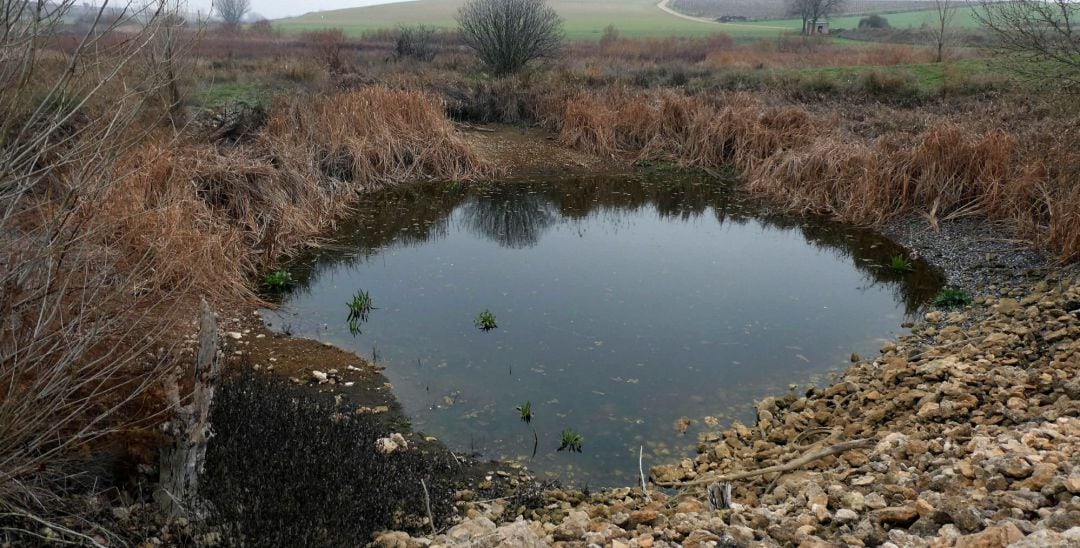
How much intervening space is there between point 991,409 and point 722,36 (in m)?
39.7

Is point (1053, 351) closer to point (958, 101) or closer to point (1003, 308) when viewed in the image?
point (1003, 308)

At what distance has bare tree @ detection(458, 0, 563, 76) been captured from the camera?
65.9ft

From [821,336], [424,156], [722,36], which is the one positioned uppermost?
[722,36]

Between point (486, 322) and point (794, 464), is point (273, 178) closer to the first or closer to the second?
point (486, 322)

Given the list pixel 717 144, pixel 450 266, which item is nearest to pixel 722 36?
pixel 717 144

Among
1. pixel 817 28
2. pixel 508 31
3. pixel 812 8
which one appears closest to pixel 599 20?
pixel 812 8

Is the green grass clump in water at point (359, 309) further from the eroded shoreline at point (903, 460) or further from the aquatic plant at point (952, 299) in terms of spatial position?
the aquatic plant at point (952, 299)

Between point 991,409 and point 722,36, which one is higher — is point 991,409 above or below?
below

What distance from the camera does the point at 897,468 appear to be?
12.9 ft

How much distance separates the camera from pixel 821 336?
698 cm

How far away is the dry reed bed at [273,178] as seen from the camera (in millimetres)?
6582

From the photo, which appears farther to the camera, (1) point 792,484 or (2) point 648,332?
(2) point 648,332

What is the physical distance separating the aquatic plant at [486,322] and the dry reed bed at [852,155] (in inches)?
217

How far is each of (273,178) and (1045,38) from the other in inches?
381
